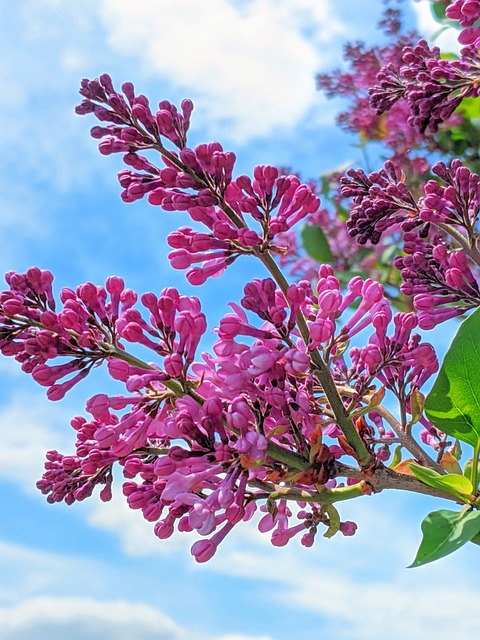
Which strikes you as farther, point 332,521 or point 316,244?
point 316,244

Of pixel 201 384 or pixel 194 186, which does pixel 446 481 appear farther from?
pixel 194 186

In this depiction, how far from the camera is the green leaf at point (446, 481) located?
1.61m

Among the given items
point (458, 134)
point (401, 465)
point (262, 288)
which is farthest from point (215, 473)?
point (458, 134)

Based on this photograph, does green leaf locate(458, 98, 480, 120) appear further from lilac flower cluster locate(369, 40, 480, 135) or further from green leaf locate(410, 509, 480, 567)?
green leaf locate(410, 509, 480, 567)

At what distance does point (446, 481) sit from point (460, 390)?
0.21 meters

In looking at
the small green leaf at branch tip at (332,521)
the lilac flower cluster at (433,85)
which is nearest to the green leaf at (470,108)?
the lilac flower cluster at (433,85)

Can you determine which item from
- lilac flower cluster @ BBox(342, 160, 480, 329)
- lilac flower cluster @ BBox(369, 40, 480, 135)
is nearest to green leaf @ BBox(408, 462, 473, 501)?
lilac flower cluster @ BBox(342, 160, 480, 329)

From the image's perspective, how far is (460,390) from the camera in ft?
5.69

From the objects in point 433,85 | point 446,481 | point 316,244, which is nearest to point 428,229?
point 433,85

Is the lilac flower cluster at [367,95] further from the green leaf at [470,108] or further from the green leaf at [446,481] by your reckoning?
the green leaf at [446,481]

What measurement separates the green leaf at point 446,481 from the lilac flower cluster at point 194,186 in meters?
0.53

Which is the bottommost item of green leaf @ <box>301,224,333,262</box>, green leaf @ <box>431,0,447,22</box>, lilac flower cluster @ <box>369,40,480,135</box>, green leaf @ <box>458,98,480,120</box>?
lilac flower cluster @ <box>369,40,480,135</box>

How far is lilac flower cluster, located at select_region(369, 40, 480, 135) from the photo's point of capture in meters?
2.02

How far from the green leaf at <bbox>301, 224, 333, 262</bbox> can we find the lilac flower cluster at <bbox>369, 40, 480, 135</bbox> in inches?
137
